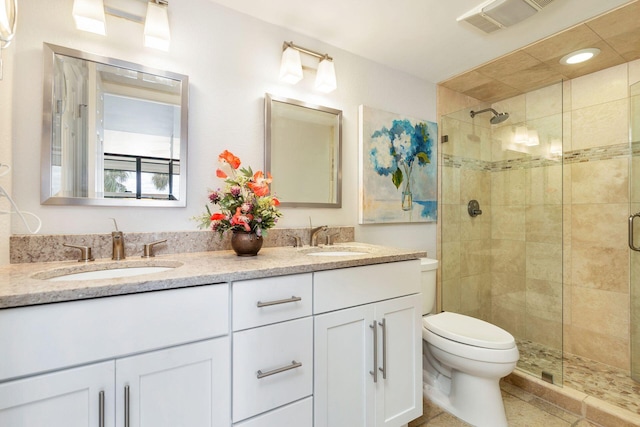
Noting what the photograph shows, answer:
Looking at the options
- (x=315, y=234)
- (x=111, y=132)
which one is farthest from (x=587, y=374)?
(x=111, y=132)

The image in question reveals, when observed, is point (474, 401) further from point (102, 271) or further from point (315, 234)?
point (102, 271)

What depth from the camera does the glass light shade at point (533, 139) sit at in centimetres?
212

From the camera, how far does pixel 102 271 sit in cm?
116

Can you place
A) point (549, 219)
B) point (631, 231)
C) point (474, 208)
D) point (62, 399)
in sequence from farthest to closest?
point (474, 208) → point (549, 219) → point (631, 231) → point (62, 399)

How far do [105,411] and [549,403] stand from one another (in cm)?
226

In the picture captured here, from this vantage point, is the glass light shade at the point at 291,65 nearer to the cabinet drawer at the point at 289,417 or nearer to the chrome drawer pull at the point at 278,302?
the chrome drawer pull at the point at 278,302

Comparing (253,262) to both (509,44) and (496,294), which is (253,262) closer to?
(509,44)

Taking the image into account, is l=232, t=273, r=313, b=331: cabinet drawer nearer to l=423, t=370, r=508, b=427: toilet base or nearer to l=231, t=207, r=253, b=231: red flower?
l=231, t=207, r=253, b=231: red flower

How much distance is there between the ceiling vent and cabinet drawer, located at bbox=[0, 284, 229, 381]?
185 cm

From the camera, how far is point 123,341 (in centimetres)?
82

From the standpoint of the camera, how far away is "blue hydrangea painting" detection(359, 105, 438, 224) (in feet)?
6.63

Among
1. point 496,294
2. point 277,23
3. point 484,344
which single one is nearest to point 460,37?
point 277,23

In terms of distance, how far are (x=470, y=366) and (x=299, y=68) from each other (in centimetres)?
187

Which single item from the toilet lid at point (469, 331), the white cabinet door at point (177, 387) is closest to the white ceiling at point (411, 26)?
the white cabinet door at point (177, 387)
